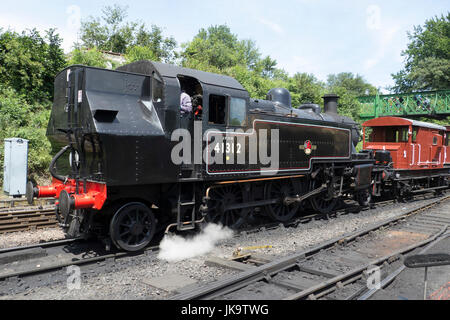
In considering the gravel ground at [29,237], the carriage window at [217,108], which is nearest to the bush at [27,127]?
the gravel ground at [29,237]

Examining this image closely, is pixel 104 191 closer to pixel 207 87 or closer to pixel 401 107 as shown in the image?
pixel 207 87

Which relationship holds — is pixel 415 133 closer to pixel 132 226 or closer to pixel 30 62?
pixel 132 226

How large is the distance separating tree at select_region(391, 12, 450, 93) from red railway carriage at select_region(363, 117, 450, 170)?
26.2 meters

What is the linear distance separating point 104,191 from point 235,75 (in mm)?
24529

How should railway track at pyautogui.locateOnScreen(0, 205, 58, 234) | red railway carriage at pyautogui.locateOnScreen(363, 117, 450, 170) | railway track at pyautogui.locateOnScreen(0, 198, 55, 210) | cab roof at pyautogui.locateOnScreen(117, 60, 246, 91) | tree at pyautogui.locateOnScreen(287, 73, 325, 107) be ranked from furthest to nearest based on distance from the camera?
tree at pyautogui.locateOnScreen(287, 73, 325, 107) → red railway carriage at pyautogui.locateOnScreen(363, 117, 450, 170) → railway track at pyautogui.locateOnScreen(0, 198, 55, 210) → railway track at pyautogui.locateOnScreen(0, 205, 58, 234) → cab roof at pyautogui.locateOnScreen(117, 60, 246, 91)

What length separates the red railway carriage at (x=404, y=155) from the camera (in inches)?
493

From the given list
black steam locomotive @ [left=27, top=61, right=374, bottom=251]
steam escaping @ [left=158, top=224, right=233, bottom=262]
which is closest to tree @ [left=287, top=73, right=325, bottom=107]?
black steam locomotive @ [left=27, top=61, right=374, bottom=251]

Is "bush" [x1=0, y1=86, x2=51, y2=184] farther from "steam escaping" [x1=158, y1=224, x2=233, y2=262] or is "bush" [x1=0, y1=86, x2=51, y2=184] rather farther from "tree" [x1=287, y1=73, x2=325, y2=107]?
"tree" [x1=287, y1=73, x2=325, y2=107]

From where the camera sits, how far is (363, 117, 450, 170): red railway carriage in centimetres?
1317

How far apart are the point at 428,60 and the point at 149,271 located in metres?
42.1

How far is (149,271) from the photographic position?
18.0 feet
